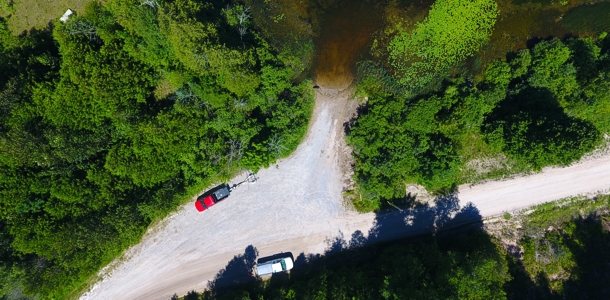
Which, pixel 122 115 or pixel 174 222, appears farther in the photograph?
pixel 174 222

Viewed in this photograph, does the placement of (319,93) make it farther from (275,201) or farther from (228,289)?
(228,289)

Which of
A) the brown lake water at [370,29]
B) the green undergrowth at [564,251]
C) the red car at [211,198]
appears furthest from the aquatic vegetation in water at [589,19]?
the red car at [211,198]

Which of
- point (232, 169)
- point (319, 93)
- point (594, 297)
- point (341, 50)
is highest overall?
point (341, 50)

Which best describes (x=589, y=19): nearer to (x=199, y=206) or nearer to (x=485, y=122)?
(x=485, y=122)

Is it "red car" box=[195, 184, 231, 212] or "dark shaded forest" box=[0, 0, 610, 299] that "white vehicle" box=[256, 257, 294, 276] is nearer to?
"dark shaded forest" box=[0, 0, 610, 299]

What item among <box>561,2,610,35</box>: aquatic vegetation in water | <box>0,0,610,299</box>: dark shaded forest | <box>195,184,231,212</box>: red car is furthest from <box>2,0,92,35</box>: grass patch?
<box>561,2,610,35</box>: aquatic vegetation in water

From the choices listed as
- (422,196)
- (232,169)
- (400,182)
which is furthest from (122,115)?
(422,196)

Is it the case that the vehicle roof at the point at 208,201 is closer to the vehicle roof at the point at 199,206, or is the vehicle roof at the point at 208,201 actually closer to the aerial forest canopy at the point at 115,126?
the vehicle roof at the point at 199,206
